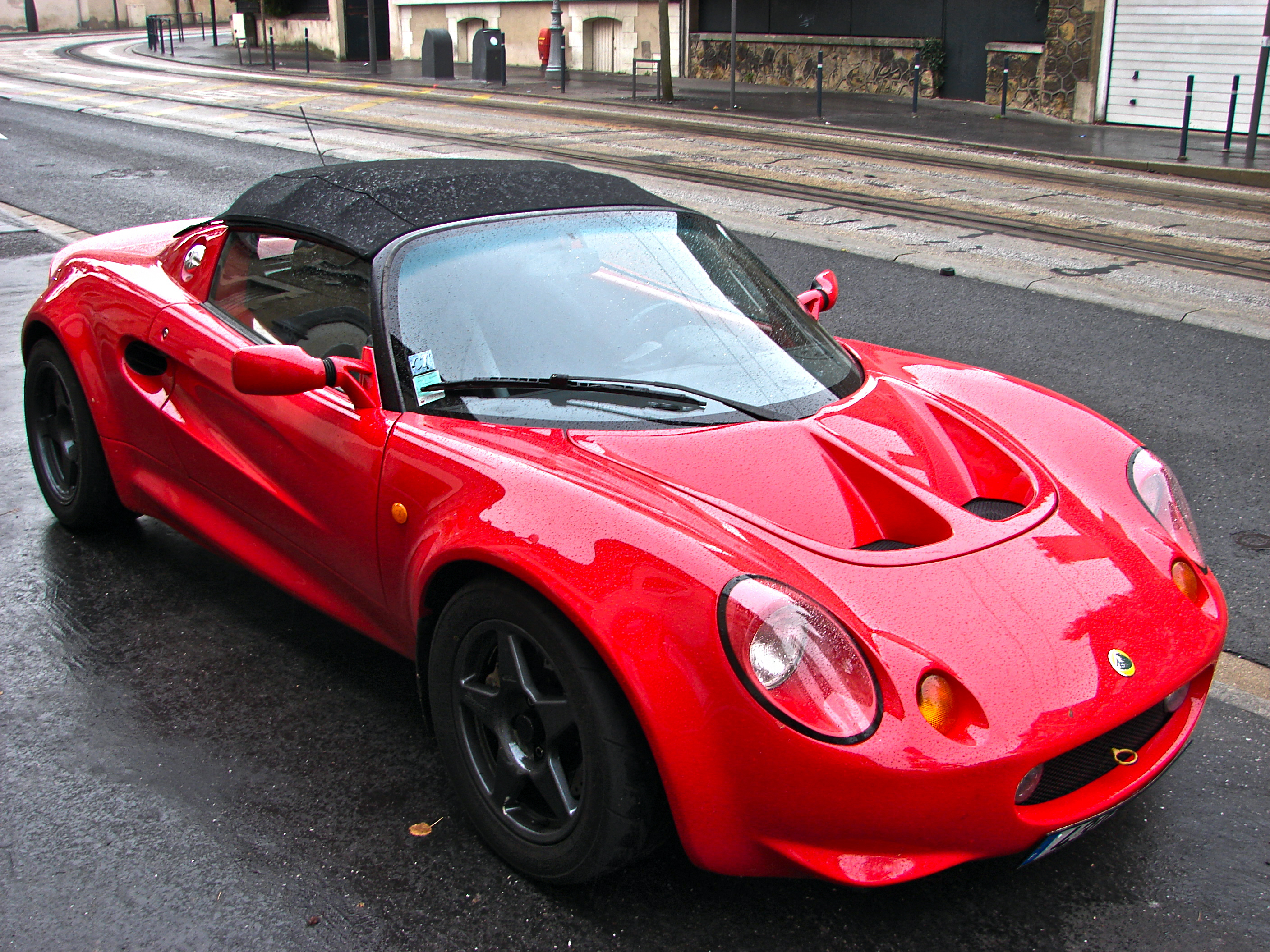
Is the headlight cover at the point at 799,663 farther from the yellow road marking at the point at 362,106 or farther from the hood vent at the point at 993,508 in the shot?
the yellow road marking at the point at 362,106

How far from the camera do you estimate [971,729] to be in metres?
2.04

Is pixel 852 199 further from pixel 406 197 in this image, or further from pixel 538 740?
pixel 538 740

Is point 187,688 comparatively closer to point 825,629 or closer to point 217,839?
point 217,839

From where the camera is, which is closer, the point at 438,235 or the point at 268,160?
the point at 438,235

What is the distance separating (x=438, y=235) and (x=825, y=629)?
4.88 ft

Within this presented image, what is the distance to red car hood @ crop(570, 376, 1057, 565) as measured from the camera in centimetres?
242

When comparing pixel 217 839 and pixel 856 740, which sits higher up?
pixel 856 740

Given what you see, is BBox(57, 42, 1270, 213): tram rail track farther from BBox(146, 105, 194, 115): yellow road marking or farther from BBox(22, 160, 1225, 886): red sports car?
BBox(22, 160, 1225, 886): red sports car

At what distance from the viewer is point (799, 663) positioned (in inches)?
81.2

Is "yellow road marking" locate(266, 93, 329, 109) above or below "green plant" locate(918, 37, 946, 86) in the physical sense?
below

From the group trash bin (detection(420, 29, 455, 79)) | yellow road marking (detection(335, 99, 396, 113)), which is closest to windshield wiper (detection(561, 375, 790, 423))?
yellow road marking (detection(335, 99, 396, 113))

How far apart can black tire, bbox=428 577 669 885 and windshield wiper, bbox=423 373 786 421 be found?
56cm

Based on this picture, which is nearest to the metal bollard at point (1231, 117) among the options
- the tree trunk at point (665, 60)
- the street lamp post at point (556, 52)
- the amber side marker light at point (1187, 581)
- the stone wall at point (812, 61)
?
the stone wall at point (812, 61)

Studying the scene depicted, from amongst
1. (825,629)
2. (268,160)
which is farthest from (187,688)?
(268,160)
